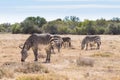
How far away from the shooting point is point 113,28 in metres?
97.1

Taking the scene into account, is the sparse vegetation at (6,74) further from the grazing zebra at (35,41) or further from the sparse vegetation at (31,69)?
the grazing zebra at (35,41)

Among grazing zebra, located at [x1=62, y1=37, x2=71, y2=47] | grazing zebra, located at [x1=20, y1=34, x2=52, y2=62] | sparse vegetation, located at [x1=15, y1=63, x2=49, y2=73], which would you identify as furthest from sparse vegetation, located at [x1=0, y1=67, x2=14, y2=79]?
A: grazing zebra, located at [x1=62, y1=37, x2=71, y2=47]

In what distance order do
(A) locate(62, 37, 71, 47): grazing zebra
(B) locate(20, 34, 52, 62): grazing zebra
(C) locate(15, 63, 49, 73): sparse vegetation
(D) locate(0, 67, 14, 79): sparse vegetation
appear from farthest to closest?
(A) locate(62, 37, 71, 47): grazing zebra < (B) locate(20, 34, 52, 62): grazing zebra < (C) locate(15, 63, 49, 73): sparse vegetation < (D) locate(0, 67, 14, 79): sparse vegetation

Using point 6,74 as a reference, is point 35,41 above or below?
above

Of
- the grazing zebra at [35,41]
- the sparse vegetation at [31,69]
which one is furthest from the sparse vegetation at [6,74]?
the grazing zebra at [35,41]

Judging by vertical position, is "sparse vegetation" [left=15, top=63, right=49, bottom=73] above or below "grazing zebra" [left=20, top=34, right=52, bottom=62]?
below

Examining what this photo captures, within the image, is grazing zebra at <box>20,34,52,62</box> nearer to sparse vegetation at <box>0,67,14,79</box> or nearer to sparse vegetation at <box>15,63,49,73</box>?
sparse vegetation at <box>15,63,49,73</box>

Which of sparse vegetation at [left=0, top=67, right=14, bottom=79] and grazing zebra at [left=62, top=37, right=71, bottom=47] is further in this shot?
grazing zebra at [left=62, top=37, right=71, bottom=47]

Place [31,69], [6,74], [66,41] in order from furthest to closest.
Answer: [66,41]
[31,69]
[6,74]

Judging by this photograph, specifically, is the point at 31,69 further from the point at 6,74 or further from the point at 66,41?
the point at 66,41

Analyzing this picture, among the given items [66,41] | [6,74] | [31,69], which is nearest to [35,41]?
[31,69]

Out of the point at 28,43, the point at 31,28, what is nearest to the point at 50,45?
the point at 28,43

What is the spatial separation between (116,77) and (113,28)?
3134 inches

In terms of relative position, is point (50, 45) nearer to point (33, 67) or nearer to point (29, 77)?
point (33, 67)
